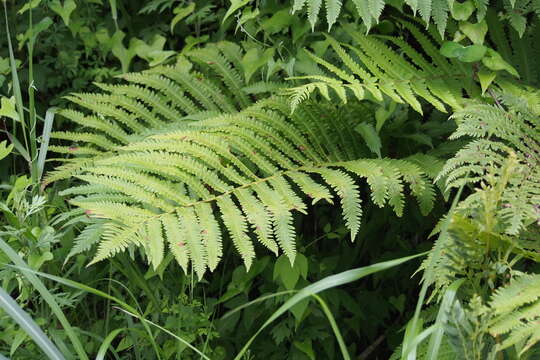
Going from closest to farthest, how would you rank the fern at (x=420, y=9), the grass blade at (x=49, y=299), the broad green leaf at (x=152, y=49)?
the grass blade at (x=49, y=299) < the fern at (x=420, y=9) < the broad green leaf at (x=152, y=49)

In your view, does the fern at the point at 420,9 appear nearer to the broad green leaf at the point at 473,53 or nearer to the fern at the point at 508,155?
the broad green leaf at the point at 473,53

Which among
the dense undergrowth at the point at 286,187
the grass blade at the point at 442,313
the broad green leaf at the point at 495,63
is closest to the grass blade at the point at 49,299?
the dense undergrowth at the point at 286,187

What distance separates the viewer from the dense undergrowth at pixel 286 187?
1620 millimetres

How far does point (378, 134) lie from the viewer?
2109mm

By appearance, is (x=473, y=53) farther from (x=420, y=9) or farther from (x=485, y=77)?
(x=420, y=9)

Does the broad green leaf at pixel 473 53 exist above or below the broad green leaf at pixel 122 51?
above

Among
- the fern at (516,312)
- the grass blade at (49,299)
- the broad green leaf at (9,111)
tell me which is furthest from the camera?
the broad green leaf at (9,111)

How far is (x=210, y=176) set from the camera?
1.85 m

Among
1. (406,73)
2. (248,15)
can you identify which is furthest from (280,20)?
(406,73)

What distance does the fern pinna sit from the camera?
1695 millimetres

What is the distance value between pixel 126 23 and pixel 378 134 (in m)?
1.36

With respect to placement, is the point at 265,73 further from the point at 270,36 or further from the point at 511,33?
the point at 511,33

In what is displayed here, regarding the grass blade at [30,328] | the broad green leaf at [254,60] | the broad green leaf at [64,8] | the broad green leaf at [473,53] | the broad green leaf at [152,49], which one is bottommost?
the grass blade at [30,328]

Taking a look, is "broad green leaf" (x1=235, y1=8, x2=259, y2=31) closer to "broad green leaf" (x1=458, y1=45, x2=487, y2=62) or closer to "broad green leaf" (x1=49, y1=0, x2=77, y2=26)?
"broad green leaf" (x1=458, y1=45, x2=487, y2=62)
